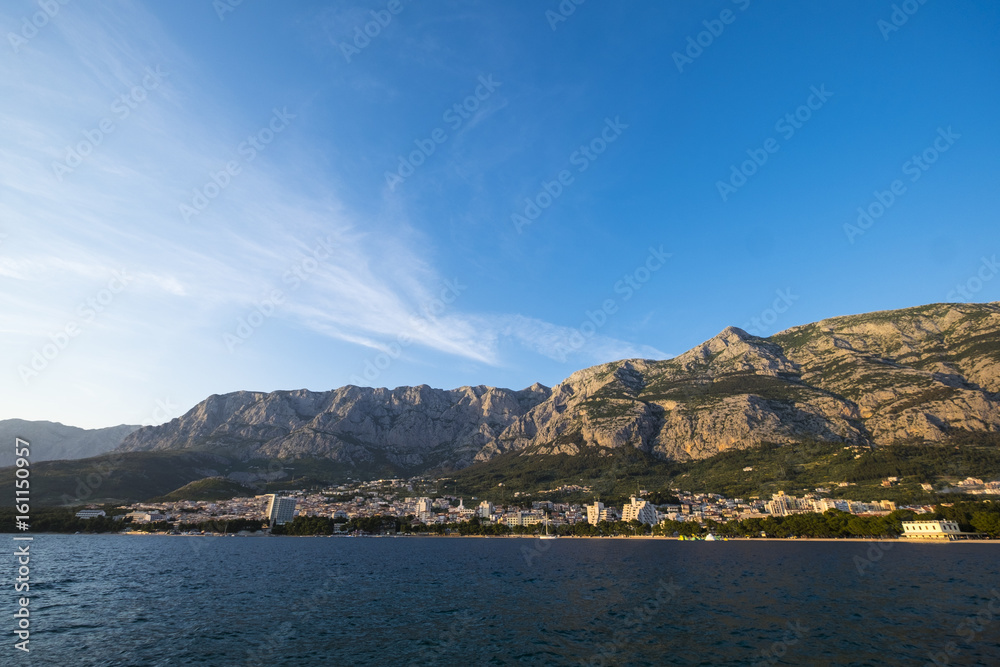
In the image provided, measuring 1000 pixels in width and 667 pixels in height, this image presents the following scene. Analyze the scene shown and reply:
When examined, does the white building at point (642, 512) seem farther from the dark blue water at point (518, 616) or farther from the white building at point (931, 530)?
the dark blue water at point (518, 616)

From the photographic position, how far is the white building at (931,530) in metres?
121

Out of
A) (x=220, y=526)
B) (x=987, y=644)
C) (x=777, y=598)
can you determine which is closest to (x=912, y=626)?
(x=987, y=644)

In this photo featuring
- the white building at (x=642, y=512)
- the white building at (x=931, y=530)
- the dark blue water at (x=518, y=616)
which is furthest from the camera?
the white building at (x=642, y=512)

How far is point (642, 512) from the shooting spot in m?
191

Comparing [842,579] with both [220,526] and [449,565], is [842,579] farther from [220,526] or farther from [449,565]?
[220,526]

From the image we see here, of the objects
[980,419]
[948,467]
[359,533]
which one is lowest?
[359,533]

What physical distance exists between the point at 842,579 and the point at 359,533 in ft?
600

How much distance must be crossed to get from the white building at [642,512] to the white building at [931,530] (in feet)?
272

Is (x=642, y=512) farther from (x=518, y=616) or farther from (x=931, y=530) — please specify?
(x=518, y=616)

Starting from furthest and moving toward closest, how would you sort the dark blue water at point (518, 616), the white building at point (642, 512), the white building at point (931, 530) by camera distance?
1. the white building at point (642, 512)
2. the white building at point (931, 530)
3. the dark blue water at point (518, 616)

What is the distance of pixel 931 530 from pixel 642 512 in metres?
90.8

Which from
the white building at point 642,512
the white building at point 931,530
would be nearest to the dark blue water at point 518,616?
the white building at point 931,530

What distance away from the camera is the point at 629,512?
199 m

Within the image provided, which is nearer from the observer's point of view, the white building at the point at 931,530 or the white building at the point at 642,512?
the white building at the point at 931,530
